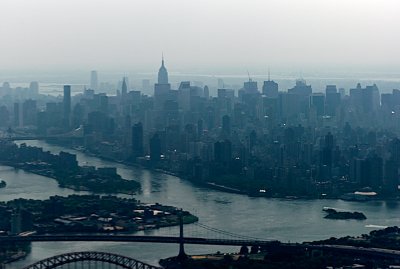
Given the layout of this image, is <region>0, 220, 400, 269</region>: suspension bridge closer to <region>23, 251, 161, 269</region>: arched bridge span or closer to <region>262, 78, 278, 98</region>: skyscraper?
<region>23, 251, 161, 269</region>: arched bridge span

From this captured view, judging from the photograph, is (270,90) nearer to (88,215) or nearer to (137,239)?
(88,215)

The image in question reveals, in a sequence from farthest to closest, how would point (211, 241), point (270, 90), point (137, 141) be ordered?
point (270, 90) < point (137, 141) < point (211, 241)

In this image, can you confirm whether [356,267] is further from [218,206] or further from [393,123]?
[393,123]

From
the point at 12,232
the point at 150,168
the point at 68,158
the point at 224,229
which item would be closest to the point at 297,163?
the point at 150,168

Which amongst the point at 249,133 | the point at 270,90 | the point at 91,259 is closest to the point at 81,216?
the point at 91,259

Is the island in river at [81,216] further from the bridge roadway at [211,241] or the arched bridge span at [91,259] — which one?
the arched bridge span at [91,259]

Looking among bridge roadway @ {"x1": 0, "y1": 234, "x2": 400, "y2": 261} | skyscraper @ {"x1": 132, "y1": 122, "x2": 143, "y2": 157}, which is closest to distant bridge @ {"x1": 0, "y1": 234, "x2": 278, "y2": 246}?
bridge roadway @ {"x1": 0, "y1": 234, "x2": 400, "y2": 261}
